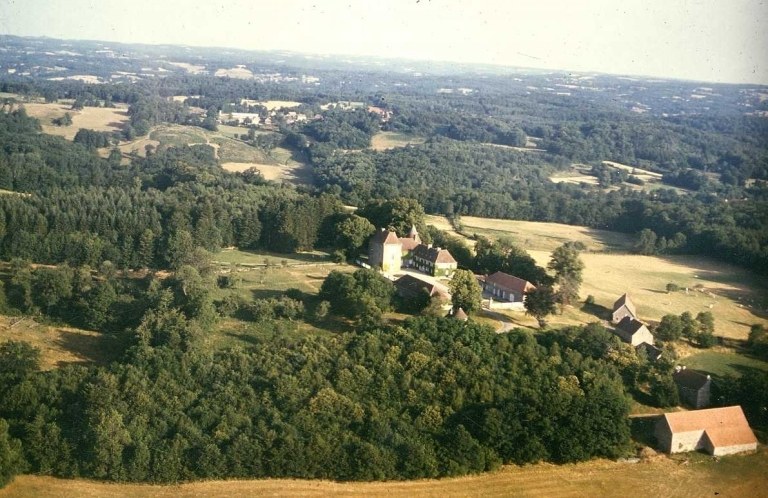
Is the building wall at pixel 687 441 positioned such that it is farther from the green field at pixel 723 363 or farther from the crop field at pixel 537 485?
the green field at pixel 723 363

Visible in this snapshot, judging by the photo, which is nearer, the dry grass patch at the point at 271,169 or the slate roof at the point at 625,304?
the slate roof at the point at 625,304

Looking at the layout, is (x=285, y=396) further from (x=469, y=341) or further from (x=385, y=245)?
(x=385, y=245)

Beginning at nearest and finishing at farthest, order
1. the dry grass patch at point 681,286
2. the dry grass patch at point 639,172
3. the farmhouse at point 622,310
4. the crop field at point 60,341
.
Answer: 1. the crop field at point 60,341
2. the farmhouse at point 622,310
3. the dry grass patch at point 681,286
4. the dry grass patch at point 639,172

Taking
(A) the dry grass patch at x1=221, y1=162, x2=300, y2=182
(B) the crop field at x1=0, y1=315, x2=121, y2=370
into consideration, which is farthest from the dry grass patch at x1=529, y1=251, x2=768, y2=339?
(A) the dry grass patch at x1=221, y1=162, x2=300, y2=182

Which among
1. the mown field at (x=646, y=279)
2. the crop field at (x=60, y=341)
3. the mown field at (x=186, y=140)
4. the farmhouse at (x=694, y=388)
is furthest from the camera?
the mown field at (x=186, y=140)

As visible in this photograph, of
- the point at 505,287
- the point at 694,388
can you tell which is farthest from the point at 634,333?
the point at 505,287

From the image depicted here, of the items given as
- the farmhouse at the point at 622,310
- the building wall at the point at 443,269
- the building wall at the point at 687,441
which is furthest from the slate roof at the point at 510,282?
the building wall at the point at 687,441

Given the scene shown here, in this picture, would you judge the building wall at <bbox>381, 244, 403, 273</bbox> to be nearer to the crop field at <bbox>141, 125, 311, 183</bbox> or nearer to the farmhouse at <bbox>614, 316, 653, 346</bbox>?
the farmhouse at <bbox>614, 316, 653, 346</bbox>

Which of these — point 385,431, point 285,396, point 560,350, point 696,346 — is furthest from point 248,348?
point 696,346
